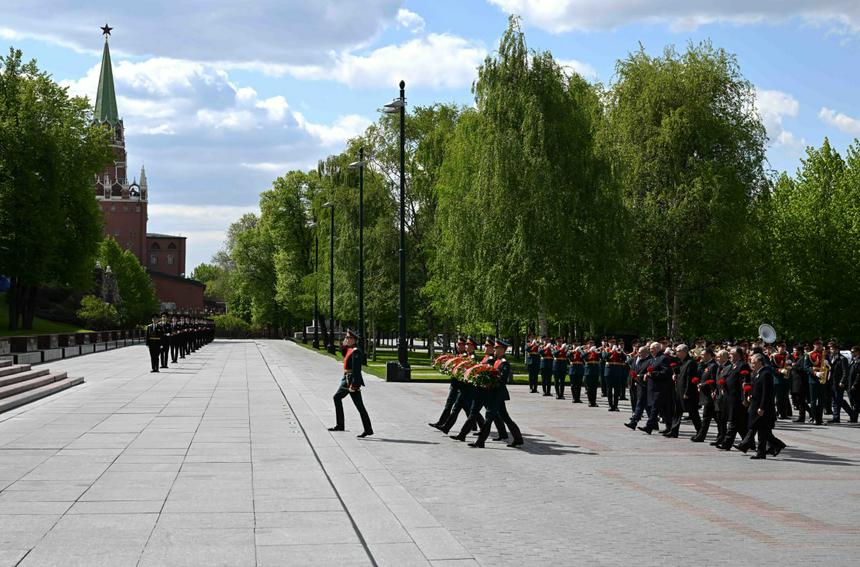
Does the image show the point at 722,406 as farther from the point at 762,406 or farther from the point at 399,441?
the point at 399,441

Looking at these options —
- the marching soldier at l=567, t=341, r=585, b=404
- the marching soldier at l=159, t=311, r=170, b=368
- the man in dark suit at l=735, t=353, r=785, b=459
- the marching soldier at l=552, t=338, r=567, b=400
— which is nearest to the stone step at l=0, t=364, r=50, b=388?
the marching soldier at l=159, t=311, r=170, b=368

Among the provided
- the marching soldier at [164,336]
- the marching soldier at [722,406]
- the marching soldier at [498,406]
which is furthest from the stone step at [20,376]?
the marching soldier at [722,406]

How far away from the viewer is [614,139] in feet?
148

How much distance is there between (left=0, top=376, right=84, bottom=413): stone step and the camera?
73.5 feet

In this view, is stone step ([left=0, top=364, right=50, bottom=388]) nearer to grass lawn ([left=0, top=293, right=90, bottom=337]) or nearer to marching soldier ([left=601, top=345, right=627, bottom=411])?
marching soldier ([left=601, top=345, right=627, bottom=411])

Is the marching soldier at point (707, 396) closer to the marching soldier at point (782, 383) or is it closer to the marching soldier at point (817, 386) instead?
the marching soldier at point (782, 383)

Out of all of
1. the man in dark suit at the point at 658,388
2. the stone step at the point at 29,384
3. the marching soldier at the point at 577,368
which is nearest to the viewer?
the man in dark suit at the point at 658,388

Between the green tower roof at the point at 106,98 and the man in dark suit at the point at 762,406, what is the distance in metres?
159

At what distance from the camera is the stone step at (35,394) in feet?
73.5

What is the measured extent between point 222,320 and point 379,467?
440 ft

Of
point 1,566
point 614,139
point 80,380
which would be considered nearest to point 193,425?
point 1,566

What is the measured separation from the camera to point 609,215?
4075 cm

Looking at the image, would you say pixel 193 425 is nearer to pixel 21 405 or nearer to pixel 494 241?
pixel 21 405

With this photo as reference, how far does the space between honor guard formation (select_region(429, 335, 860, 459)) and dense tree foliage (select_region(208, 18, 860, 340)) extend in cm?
1327
